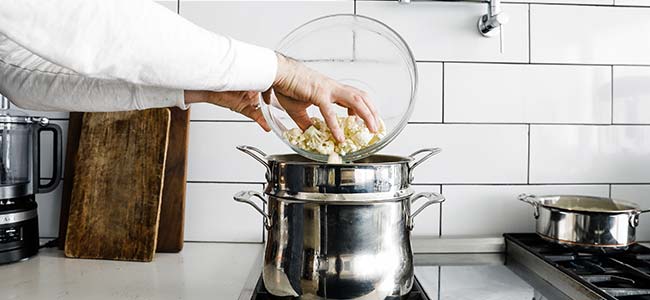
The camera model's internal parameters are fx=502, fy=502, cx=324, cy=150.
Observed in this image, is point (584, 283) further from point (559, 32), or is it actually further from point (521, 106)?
point (559, 32)

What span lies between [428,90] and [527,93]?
217 millimetres

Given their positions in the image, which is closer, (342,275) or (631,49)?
(342,275)

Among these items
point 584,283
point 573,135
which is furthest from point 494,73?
point 584,283

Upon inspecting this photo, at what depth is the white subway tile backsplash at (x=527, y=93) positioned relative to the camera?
107 cm

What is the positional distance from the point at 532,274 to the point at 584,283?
17 cm

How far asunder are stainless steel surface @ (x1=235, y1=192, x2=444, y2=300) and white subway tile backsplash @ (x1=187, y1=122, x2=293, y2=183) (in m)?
0.39

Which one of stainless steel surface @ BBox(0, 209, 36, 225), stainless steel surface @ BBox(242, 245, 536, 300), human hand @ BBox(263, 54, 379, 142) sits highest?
human hand @ BBox(263, 54, 379, 142)

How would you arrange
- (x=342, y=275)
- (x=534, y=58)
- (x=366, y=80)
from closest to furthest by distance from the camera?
(x=342, y=275), (x=366, y=80), (x=534, y=58)

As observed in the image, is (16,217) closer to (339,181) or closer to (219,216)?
(219,216)

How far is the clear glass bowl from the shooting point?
831 mm

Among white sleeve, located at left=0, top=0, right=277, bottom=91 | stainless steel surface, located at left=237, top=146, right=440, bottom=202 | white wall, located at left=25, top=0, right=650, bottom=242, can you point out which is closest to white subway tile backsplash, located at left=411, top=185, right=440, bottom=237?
white wall, located at left=25, top=0, right=650, bottom=242

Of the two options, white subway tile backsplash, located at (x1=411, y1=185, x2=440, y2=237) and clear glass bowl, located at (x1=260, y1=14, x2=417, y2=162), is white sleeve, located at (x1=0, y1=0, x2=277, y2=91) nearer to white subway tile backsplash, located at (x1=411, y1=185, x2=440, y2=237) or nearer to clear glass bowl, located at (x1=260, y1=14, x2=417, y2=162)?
clear glass bowl, located at (x1=260, y1=14, x2=417, y2=162)

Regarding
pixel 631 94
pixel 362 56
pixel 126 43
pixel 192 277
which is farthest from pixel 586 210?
pixel 126 43

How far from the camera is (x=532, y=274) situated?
913 mm
